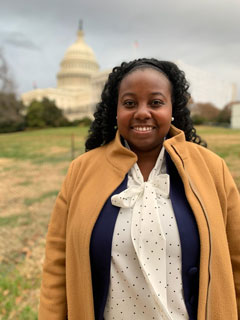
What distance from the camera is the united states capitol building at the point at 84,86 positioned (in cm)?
5422

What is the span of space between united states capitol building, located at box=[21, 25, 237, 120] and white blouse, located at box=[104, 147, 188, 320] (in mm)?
47694

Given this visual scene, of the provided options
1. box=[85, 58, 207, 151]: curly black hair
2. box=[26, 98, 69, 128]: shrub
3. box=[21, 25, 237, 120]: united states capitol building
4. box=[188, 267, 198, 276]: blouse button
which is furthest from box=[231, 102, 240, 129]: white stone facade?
box=[188, 267, 198, 276]: blouse button

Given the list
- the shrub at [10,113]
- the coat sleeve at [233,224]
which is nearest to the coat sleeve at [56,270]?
the coat sleeve at [233,224]

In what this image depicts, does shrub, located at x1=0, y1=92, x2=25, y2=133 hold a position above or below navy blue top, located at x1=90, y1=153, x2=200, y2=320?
above

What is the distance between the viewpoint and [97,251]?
4.36 ft

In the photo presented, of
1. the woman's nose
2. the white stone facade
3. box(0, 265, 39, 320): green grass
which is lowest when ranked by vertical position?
box(0, 265, 39, 320): green grass

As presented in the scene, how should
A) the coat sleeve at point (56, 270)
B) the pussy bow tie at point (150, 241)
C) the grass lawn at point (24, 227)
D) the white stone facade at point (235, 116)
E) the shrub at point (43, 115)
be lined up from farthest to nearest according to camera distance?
the shrub at point (43, 115) < the white stone facade at point (235, 116) < the grass lawn at point (24, 227) < the coat sleeve at point (56, 270) < the pussy bow tie at point (150, 241)

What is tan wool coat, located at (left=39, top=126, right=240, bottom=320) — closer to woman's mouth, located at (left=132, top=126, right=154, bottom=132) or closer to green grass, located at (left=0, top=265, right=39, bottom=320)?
woman's mouth, located at (left=132, top=126, right=154, bottom=132)

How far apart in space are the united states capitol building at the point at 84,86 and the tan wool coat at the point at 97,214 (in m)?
47.5

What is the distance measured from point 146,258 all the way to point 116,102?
97 cm

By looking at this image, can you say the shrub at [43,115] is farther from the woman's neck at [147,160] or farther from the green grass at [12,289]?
the woman's neck at [147,160]

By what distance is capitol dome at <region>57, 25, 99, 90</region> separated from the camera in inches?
2625

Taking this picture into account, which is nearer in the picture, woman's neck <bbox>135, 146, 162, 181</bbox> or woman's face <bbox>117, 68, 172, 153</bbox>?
woman's face <bbox>117, 68, 172, 153</bbox>

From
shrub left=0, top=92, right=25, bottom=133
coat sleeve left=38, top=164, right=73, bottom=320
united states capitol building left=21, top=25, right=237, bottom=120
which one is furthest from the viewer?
united states capitol building left=21, top=25, right=237, bottom=120
